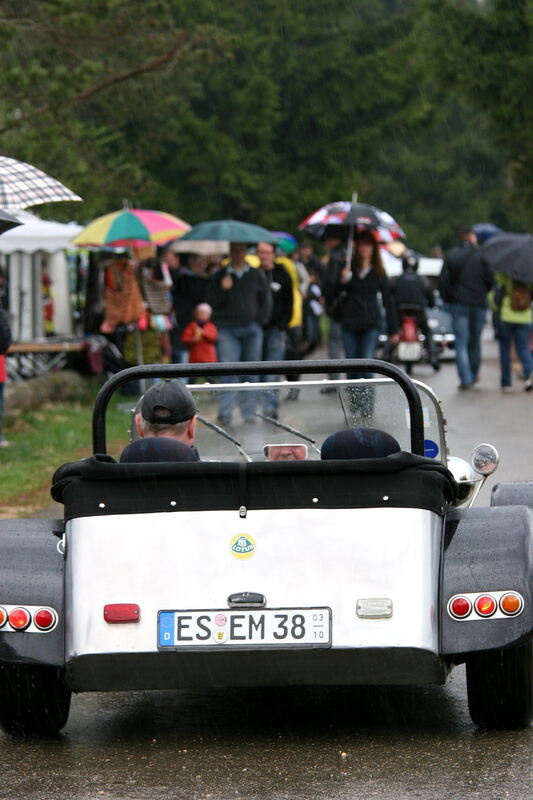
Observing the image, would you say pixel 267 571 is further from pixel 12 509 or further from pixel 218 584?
pixel 12 509

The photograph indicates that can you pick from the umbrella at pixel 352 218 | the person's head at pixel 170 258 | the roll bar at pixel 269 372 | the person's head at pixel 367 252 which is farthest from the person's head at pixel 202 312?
the roll bar at pixel 269 372

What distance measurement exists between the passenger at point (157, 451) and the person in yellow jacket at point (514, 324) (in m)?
14.7

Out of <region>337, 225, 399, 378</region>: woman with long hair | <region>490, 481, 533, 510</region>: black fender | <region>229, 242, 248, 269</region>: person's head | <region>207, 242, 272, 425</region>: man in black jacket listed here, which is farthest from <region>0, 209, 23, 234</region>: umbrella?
<region>337, 225, 399, 378</region>: woman with long hair

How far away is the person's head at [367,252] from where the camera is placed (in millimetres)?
17609

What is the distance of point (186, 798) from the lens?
4902mm

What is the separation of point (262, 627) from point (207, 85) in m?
39.0

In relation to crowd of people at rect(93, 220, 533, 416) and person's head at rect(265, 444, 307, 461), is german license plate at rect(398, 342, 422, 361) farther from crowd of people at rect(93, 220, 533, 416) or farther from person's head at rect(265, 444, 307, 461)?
person's head at rect(265, 444, 307, 461)

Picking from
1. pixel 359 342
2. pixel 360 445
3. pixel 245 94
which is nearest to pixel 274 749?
pixel 360 445

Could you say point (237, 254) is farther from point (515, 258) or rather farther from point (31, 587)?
point (31, 587)

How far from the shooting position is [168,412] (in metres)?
6.13

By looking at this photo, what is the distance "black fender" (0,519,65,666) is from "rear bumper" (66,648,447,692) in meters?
0.22

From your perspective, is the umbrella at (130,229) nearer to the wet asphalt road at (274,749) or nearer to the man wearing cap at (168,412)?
the man wearing cap at (168,412)

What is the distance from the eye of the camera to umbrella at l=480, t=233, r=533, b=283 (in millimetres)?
20188

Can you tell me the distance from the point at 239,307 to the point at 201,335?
1212mm
